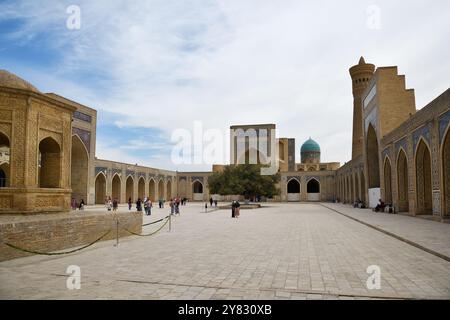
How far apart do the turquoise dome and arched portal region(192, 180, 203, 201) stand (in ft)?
63.8

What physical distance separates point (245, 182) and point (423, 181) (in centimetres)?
1704

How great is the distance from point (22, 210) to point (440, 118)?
14663 millimetres

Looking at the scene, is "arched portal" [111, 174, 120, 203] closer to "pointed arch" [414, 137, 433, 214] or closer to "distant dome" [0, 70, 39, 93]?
"pointed arch" [414, 137, 433, 214]

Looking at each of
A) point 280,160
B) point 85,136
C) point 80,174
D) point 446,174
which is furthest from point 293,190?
point 446,174

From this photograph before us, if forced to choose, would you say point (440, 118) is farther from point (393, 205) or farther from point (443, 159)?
point (393, 205)

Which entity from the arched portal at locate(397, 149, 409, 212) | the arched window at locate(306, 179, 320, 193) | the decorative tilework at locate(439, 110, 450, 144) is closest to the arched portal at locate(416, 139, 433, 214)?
the arched portal at locate(397, 149, 409, 212)

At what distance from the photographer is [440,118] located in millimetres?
14258

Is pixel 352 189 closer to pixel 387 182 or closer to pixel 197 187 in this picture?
pixel 387 182

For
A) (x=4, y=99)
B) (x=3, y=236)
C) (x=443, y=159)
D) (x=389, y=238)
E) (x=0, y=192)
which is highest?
(x=4, y=99)

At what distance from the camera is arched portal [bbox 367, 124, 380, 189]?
26.8 metres

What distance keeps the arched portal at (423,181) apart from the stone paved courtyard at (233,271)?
982cm

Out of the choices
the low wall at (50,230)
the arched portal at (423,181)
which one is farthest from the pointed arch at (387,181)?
the low wall at (50,230)

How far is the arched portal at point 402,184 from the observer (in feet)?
66.8

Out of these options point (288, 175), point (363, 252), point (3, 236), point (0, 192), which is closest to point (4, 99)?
point (0, 192)
